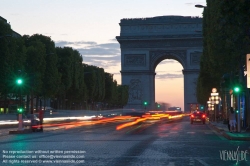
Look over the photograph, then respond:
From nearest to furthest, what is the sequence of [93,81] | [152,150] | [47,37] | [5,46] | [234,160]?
[234,160] < [152,150] < [5,46] < [47,37] < [93,81]

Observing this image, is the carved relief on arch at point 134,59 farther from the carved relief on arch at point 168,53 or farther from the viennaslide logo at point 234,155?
the viennaslide logo at point 234,155

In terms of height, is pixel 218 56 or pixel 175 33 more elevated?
pixel 175 33

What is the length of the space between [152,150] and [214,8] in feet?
64.6

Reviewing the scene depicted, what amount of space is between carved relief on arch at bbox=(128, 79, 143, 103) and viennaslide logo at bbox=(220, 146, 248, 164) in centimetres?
9619

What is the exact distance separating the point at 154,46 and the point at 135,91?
953 centimetres

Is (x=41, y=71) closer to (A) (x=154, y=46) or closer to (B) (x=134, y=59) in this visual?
(B) (x=134, y=59)

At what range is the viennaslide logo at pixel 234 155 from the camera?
788 inches

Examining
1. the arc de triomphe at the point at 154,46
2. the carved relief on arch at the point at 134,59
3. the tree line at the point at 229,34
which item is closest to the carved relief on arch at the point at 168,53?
the arc de triomphe at the point at 154,46

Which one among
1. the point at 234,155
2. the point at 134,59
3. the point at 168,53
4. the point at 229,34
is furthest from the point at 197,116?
the point at 168,53

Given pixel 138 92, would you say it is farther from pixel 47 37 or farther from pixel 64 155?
pixel 64 155

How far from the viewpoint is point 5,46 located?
62.4m

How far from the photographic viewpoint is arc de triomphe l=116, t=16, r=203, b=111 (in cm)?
11888

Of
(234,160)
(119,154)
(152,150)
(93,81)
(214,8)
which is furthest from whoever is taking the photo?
(93,81)

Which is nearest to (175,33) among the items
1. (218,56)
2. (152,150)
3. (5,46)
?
(5,46)
